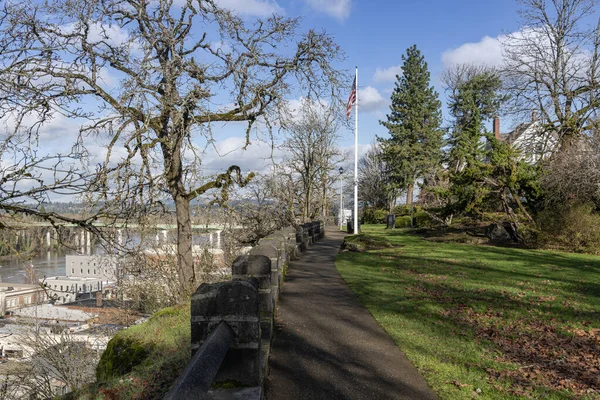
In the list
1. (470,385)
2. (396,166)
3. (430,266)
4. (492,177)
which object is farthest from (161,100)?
(396,166)

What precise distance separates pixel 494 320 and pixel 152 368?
5.89 m

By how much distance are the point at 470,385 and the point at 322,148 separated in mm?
A: 32823

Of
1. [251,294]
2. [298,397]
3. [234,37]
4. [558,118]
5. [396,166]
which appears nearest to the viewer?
[251,294]

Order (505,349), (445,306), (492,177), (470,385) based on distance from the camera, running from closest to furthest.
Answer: (470,385) < (505,349) < (445,306) < (492,177)

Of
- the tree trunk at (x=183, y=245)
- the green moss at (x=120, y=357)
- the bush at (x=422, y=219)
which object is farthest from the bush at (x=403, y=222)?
the green moss at (x=120, y=357)

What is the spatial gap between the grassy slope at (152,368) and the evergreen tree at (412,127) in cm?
4217

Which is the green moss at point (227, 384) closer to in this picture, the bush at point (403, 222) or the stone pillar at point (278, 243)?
the stone pillar at point (278, 243)

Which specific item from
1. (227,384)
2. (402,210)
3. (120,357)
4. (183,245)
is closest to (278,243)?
(183,245)

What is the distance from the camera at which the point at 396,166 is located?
1950 inches

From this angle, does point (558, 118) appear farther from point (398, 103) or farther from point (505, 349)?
point (398, 103)

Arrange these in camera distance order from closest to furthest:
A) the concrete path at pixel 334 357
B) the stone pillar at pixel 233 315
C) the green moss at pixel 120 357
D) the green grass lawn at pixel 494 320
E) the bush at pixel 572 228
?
the stone pillar at pixel 233 315
the concrete path at pixel 334 357
the green grass lawn at pixel 494 320
the green moss at pixel 120 357
the bush at pixel 572 228

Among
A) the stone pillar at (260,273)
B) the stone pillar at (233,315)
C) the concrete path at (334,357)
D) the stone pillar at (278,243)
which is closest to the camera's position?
the stone pillar at (233,315)

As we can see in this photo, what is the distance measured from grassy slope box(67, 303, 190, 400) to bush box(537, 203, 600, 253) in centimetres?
1572

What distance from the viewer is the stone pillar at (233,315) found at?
130 inches
